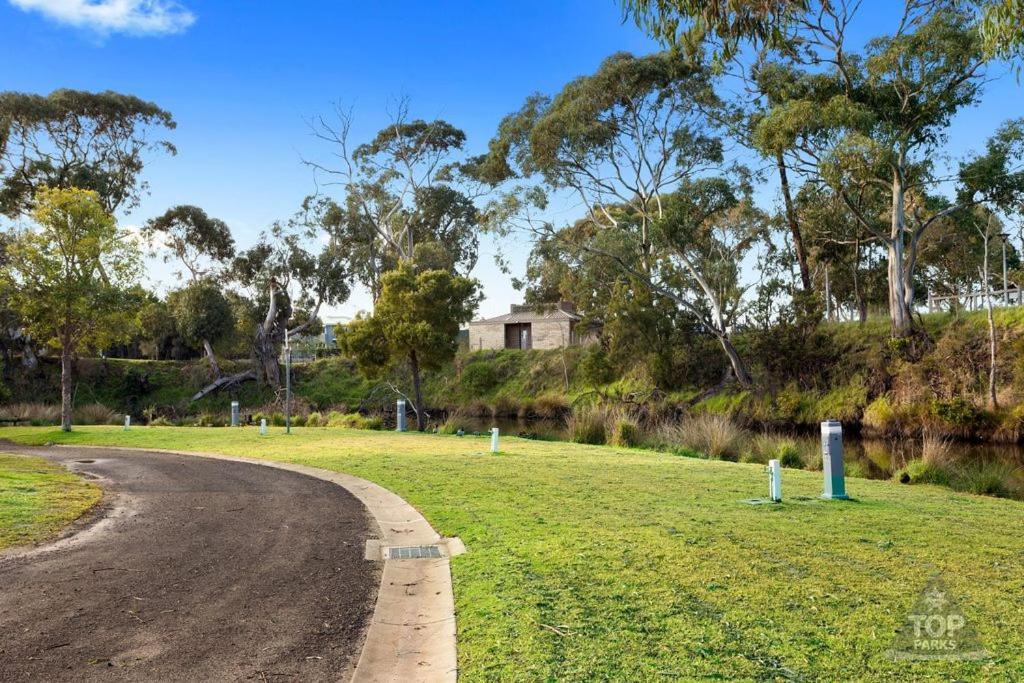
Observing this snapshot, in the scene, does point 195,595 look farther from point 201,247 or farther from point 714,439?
point 201,247

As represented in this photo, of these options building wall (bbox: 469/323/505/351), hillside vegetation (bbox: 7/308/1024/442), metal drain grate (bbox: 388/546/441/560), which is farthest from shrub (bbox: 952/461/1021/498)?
building wall (bbox: 469/323/505/351)

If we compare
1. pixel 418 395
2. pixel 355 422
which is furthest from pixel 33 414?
pixel 418 395

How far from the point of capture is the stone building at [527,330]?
2084 inches

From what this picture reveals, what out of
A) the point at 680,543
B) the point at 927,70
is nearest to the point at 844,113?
the point at 927,70

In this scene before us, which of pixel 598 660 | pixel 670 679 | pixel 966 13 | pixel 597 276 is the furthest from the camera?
pixel 597 276

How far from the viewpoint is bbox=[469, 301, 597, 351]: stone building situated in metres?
52.9

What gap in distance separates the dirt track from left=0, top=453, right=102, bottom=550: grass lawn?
1.42 feet

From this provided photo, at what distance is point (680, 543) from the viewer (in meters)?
7.17

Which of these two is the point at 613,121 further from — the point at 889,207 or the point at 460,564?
the point at 460,564

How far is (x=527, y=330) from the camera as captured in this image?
Answer: 56.9 m

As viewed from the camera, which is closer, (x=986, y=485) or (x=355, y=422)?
(x=986, y=485)

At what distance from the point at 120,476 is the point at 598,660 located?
1199 cm

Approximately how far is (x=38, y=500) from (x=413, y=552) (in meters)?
5.85

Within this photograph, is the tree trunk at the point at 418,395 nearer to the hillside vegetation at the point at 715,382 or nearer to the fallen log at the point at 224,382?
the hillside vegetation at the point at 715,382
